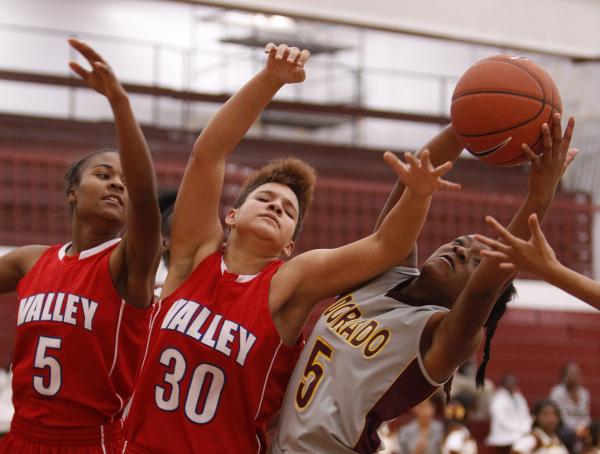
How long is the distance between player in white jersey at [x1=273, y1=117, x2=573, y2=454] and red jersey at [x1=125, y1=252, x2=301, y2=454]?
11cm

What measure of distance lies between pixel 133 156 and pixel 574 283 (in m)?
1.41

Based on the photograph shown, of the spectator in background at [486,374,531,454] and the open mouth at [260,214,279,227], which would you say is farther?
the spectator in background at [486,374,531,454]

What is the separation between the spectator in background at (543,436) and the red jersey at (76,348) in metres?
5.94

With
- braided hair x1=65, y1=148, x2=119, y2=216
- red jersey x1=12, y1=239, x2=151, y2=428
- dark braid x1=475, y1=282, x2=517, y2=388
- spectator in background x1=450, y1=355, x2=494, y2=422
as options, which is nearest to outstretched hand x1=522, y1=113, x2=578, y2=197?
dark braid x1=475, y1=282, x2=517, y2=388

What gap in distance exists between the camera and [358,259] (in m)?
2.99

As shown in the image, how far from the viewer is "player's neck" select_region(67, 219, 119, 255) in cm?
365

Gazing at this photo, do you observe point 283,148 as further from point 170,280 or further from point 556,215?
point 170,280

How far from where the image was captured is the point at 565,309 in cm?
1292

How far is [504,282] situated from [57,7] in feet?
42.5

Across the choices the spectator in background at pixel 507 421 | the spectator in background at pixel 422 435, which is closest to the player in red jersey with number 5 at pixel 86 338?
the spectator in background at pixel 422 435

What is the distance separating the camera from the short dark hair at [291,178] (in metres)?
3.36

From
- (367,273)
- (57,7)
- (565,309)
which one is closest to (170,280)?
(367,273)

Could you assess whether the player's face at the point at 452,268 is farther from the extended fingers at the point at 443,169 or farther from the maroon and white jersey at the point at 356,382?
the extended fingers at the point at 443,169

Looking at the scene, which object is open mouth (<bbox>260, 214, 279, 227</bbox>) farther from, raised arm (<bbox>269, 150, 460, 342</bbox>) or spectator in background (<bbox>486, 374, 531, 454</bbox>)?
spectator in background (<bbox>486, 374, 531, 454</bbox>)
